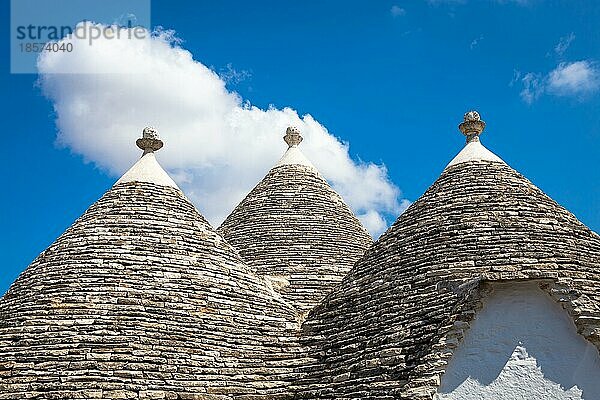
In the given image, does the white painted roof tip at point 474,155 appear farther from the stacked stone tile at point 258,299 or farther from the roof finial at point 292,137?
the roof finial at point 292,137

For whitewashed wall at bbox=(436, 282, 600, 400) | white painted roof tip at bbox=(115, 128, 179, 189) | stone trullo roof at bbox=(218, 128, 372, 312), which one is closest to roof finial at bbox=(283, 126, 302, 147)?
stone trullo roof at bbox=(218, 128, 372, 312)

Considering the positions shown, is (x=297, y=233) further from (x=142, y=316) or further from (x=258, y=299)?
(x=142, y=316)

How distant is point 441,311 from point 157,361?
135 inches

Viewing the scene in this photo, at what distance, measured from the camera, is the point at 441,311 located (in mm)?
8930

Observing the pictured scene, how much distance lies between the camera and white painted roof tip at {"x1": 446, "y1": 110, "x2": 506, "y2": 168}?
A: 38.7 ft

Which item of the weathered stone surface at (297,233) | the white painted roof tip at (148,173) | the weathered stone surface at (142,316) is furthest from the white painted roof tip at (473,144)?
the white painted roof tip at (148,173)

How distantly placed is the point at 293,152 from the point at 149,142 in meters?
4.22

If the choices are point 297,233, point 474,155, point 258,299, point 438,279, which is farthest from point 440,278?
point 297,233

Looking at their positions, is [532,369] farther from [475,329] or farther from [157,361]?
[157,361]

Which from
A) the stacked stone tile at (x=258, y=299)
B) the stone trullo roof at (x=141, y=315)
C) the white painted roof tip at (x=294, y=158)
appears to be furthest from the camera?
the white painted roof tip at (x=294, y=158)

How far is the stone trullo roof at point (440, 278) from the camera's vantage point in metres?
8.23

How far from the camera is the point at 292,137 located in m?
15.9

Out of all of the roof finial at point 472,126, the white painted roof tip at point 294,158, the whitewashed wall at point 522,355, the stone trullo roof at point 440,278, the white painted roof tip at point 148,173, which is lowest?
the whitewashed wall at point 522,355

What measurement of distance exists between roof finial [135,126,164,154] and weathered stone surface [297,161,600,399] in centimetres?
378
